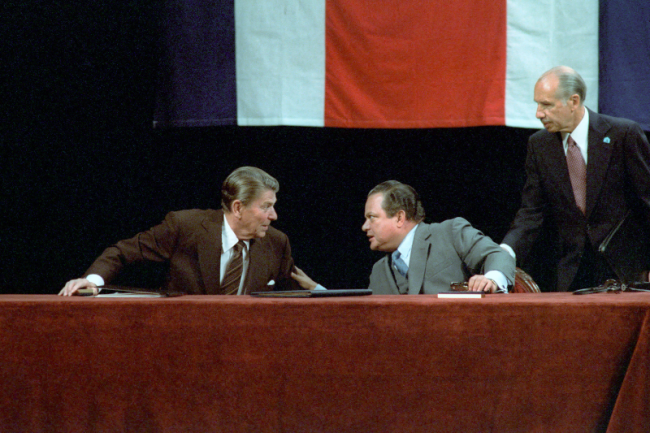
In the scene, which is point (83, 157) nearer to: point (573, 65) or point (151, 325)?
point (151, 325)

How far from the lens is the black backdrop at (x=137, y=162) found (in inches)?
134

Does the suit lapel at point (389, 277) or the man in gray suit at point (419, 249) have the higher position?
the man in gray suit at point (419, 249)

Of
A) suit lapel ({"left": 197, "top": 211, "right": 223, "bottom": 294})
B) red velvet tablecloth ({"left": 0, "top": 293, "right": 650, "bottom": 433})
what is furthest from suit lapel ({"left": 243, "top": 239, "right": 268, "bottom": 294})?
red velvet tablecloth ({"left": 0, "top": 293, "right": 650, "bottom": 433})

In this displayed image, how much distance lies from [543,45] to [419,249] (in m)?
1.20

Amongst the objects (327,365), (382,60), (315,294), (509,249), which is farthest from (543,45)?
(327,365)

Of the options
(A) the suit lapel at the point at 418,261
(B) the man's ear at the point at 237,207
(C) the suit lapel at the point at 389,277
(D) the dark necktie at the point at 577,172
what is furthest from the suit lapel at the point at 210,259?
(D) the dark necktie at the point at 577,172

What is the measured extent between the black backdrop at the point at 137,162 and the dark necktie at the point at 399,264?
750 mm

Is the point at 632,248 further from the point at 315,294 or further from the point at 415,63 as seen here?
the point at 315,294

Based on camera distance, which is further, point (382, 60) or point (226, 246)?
point (382, 60)

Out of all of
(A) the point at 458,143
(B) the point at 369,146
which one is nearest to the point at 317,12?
(B) the point at 369,146

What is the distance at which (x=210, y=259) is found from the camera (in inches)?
114

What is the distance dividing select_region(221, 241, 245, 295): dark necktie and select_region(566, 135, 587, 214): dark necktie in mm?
1516

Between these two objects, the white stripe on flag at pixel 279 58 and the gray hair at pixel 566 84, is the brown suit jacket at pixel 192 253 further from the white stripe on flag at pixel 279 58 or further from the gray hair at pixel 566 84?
the gray hair at pixel 566 84

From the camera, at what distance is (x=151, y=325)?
5.54 ft
